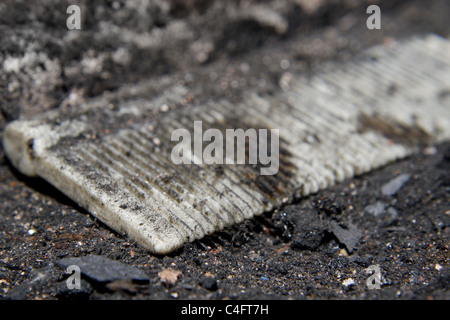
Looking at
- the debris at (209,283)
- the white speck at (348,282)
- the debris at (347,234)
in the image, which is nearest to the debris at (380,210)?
the debris at (347,234)

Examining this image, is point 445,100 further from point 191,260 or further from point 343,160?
point 191,260

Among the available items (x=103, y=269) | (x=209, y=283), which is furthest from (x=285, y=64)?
(x=103, y=269)

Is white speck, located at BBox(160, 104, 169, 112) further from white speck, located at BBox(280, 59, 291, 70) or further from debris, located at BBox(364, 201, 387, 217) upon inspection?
debris, located at BBox(364, 201, 387, 217)

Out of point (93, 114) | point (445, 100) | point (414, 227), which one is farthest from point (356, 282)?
point (445, 100)

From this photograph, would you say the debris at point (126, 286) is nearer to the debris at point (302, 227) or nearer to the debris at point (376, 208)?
the debris at point (302, 227)

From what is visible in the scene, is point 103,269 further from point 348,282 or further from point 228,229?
point 348,282

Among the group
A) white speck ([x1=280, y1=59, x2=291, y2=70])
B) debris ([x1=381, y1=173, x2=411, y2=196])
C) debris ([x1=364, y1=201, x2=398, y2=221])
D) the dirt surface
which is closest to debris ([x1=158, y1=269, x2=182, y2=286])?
the dirt surface
